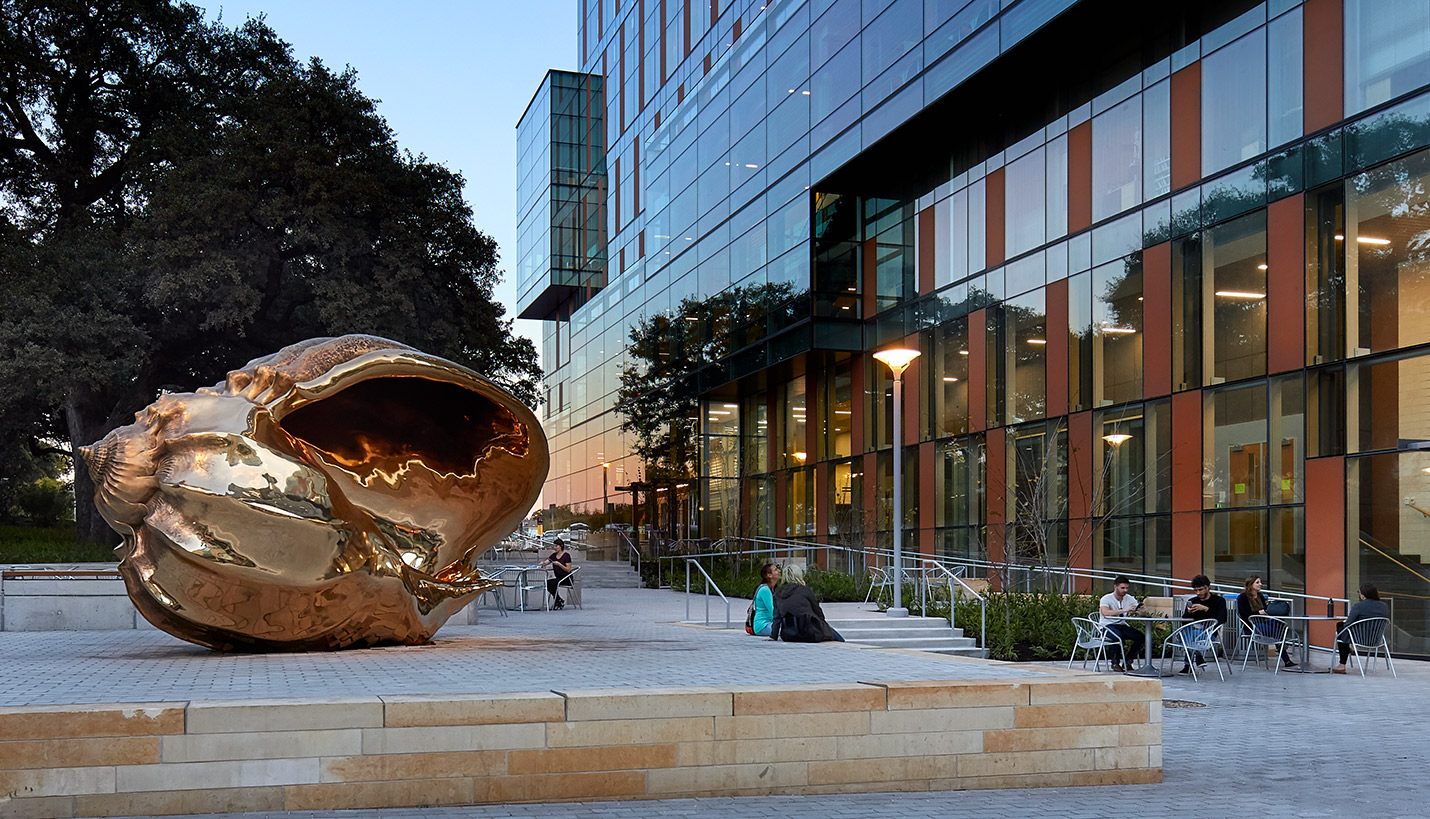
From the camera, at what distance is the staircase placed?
1644 cm

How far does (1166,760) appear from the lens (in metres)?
8.20

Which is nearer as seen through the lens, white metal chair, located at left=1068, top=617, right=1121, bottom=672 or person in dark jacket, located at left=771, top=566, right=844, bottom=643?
person in dark jacket, located at left=771, top=566, right=844, bottom=643

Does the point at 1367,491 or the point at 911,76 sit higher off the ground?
the point at 911,76

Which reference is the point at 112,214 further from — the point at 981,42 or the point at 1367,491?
the point at 1367,491

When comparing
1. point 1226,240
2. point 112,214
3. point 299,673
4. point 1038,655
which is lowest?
point 1038,655

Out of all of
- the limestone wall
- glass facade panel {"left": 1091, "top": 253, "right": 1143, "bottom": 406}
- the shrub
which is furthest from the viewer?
the shrub

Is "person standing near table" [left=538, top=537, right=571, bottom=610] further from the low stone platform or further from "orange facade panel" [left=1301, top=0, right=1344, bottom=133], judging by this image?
the low stone platform

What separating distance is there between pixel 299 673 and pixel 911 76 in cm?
2164

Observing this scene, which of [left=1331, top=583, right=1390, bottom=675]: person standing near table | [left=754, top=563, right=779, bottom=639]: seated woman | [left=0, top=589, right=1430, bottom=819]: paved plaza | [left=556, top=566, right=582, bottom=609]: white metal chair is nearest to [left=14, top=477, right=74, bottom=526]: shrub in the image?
[left=556, top=566, right=582, bottom=609]: white metal chair

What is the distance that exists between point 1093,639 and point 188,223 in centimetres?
1847

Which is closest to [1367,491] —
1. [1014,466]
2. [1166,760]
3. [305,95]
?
[1014,466]

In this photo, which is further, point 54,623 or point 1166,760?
point 54,623

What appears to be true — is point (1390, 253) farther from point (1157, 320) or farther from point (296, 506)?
point (296, 506)

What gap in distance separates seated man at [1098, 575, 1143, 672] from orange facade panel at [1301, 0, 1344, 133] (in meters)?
→ 7.62
